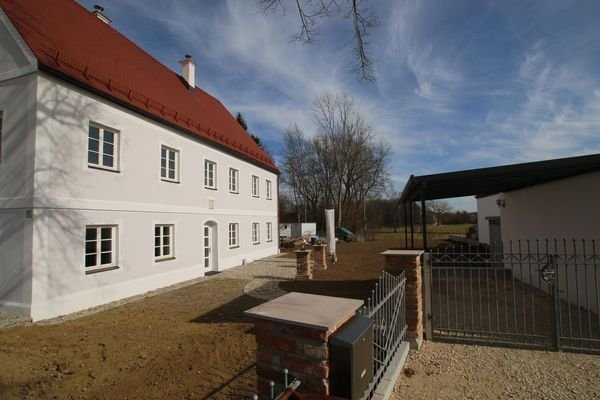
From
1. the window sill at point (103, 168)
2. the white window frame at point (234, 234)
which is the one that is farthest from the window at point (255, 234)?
the window sill at point (103, 168)

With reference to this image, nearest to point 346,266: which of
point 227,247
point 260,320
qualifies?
point 227,247

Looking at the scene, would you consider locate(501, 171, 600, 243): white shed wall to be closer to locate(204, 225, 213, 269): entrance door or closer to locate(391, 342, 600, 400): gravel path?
locate(391, 342, 600, 400): gravel path

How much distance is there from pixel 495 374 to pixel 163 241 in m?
10.3

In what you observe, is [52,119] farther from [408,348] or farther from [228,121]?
[228,121]

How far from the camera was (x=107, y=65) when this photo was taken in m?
10.4

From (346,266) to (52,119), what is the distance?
39.4ft

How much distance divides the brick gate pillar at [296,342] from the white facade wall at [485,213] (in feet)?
59.4

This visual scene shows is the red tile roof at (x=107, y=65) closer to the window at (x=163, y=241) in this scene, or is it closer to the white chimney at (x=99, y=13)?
the white chimney at (x=99, y=13)

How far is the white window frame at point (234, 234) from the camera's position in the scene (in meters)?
16.1

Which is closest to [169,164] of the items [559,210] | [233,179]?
[233,179]

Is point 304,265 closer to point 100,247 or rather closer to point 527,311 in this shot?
point 100,247

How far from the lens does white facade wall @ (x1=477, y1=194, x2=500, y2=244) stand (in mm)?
17891

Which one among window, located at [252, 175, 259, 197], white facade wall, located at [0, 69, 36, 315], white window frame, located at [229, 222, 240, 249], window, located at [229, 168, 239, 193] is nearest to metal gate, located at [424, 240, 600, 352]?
white facade wall, located at [0, 69, 36, 315]

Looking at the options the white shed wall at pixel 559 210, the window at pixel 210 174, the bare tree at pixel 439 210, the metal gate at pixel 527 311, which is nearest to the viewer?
the metal gate at pixel 527 311
